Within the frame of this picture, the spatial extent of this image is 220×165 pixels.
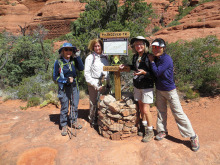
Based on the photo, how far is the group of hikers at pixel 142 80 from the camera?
289 centimetres

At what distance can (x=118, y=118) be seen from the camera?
11.1 feet

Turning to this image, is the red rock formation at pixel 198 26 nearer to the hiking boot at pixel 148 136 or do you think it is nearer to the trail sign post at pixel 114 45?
the trail sign post at pixel 114 45

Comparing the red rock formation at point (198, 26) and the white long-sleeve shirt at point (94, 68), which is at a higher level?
the red rock formation at point (198, 26)

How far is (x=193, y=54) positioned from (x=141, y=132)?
453 cm

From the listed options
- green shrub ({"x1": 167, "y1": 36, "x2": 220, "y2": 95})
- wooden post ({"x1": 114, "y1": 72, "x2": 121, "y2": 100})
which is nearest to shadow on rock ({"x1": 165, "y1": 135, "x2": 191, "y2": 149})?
wooden post ({"x1": 114, "y1": 72, "x2": 121, "y2": 100})

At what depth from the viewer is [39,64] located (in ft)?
32.3

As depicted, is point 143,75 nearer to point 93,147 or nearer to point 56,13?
point 93,147

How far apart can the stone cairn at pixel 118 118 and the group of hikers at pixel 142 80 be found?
0.19 meters

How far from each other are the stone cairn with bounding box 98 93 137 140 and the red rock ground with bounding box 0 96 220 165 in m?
0.15

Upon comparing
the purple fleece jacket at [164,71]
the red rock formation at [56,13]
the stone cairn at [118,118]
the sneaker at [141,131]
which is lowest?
the sneaker at [141,131]

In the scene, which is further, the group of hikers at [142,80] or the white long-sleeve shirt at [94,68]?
the white long-sleeve shirt at [94,68]

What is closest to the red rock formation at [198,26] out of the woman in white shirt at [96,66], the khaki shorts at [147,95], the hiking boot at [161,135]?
the woman in white shirt at [96,66]

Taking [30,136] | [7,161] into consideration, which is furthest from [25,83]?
[7,161]

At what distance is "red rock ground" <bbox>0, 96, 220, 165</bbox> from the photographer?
2.88m
